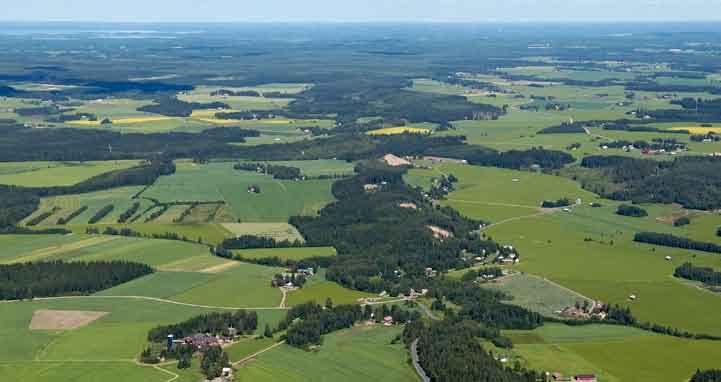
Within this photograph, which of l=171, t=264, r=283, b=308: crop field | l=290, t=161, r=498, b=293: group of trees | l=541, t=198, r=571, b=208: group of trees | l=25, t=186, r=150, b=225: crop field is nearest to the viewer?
l=171, t=264, r=283, b=308: crop field

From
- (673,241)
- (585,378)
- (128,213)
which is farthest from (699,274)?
(128,213)

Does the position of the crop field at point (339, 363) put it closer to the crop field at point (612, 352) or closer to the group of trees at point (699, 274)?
the crop field at point (612, 352)

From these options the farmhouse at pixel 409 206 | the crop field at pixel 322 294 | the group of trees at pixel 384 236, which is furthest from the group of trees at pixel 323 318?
the farmhouse at pixel 409 206

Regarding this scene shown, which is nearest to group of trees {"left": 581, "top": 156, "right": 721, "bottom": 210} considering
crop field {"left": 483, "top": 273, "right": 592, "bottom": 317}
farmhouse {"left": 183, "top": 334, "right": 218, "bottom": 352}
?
crop field {"left": 483, "top": 273, "right": 592, "bottom": 317}

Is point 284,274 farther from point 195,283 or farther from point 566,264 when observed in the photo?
point 566,264

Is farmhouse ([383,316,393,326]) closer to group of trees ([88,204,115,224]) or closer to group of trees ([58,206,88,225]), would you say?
group of trees ([88,204,115,224])

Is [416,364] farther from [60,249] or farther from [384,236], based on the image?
[60,249]
